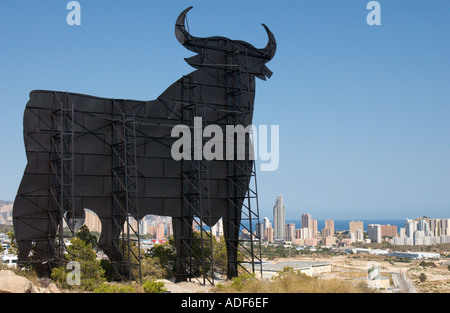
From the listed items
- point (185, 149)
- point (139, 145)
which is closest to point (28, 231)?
point (139, 145)

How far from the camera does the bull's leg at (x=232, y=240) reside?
2120 cm

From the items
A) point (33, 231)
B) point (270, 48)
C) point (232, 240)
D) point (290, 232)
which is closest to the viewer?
point (33, 231)

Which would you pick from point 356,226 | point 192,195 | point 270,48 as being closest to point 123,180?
point 192,195

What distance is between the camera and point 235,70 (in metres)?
21.6

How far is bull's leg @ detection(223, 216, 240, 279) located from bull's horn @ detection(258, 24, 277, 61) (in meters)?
7.19

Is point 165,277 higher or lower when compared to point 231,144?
lower

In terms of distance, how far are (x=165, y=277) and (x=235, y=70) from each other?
922 cm

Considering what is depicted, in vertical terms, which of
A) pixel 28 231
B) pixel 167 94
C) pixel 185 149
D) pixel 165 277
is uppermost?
pixel 167 94

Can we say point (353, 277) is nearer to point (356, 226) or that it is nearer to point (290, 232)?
point (290, 232)

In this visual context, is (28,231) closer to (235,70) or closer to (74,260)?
(74,260)

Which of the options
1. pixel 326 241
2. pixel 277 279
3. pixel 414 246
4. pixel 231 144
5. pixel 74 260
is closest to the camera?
pixel 277 279

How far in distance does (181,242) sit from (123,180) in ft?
11.3

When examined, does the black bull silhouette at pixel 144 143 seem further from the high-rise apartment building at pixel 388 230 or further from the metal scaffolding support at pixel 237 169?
the high-rise apartment building at pixel 388 230

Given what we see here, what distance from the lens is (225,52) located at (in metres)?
21.7
